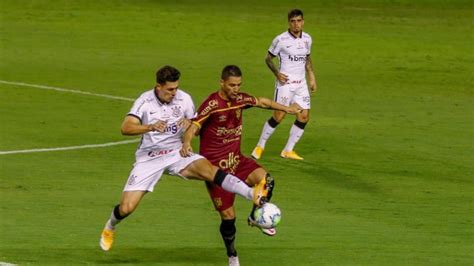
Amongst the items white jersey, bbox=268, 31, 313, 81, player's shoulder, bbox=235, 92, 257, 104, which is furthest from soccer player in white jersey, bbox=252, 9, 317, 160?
player's shoulder, bbox=235, 92, 257, 104

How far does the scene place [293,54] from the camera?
95.2 feet

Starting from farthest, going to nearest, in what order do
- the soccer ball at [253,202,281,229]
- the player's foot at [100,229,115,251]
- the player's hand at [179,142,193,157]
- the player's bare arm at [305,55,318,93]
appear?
the player's bare arm at [305,55,318,93], the player's foot at [100,229,115,251], the player's hand at [179,142,193,157], the soccer ball at [253,202,281,229]

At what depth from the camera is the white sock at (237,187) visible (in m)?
18.2

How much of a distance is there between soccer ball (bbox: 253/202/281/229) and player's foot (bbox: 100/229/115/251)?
2.41 m

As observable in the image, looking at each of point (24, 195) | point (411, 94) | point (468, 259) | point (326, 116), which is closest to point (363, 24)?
point (411, 94)

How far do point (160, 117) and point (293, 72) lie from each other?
10.5 metres

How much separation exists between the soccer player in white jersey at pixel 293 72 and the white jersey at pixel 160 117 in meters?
9.52

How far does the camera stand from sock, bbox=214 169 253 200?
59.6ft

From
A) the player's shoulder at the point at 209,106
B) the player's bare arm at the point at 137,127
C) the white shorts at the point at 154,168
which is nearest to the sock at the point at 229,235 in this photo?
the white shorts at the point at 154,168

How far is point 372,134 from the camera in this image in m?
33.2

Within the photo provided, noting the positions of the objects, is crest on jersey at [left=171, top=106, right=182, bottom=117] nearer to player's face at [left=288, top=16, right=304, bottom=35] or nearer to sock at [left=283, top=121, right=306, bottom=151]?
player's face at [left=288, top=16, right=304, bottom=35]

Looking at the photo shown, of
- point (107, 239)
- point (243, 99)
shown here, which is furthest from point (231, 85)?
point (107, 239)

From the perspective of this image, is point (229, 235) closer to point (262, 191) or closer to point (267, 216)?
point (262, 191)

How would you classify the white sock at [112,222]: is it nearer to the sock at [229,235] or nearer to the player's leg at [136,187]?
the player's leg at [136,187]
